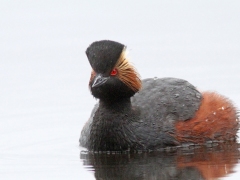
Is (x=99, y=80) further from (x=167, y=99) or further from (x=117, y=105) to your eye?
(x=167, y=99)

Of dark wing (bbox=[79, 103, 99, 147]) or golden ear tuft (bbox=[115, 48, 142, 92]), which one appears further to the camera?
dark wing (bbox=[79, 103, 99, 147])

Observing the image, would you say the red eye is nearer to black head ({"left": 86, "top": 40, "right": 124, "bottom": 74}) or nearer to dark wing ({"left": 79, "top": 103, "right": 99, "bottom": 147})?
black head ({"left": 86, "top": 40, "right": 124, "bottom": 74})

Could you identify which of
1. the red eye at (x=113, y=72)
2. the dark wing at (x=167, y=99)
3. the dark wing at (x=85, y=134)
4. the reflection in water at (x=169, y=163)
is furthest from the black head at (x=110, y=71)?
the reflection in water at (x=169, y=163)

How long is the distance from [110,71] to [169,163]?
76.5 inches

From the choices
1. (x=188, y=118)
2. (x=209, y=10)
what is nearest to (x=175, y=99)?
(x=188, y=118)

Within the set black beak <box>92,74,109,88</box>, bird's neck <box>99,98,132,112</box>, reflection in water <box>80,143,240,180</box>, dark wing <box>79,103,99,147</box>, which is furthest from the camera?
dark wing <box>79,103,99,147</box>

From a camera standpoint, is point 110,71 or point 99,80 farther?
point 110,71

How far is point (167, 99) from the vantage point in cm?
1658

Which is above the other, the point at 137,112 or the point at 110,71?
the point at 110,71

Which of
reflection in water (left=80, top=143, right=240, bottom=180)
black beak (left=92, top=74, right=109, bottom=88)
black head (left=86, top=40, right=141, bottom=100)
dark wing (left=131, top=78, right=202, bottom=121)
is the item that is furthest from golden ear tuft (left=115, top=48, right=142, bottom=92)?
reflection in water (left=80, top=143, right=240, bottom=180)

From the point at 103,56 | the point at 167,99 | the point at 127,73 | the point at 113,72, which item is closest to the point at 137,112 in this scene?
the point at 167,99

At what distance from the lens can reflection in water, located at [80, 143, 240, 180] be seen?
14367 mm

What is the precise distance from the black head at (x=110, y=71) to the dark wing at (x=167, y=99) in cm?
53

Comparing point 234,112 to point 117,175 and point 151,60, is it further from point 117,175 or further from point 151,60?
point 151,60
